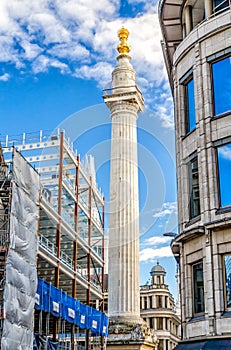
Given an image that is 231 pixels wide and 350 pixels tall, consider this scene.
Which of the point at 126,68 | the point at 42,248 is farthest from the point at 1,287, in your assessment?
the point at 126,68

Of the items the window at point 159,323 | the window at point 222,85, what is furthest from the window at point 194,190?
the window at point 159,323

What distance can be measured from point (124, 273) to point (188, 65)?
33.2 m

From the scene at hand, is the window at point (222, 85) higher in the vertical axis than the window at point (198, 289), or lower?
higher


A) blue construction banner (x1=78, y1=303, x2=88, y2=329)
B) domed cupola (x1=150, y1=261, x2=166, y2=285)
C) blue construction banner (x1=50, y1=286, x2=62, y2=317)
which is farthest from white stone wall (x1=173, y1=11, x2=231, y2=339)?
domed cupola (x1=150, y1=261, x2=166, y2=285)

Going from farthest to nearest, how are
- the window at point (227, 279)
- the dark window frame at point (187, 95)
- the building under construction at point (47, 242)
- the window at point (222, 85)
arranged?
the building under construction at point (47, 242) < the dark window frame at point (187, 95) < the window at point (222, 85) < the window at point (227, 279)

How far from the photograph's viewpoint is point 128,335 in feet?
177

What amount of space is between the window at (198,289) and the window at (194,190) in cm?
235

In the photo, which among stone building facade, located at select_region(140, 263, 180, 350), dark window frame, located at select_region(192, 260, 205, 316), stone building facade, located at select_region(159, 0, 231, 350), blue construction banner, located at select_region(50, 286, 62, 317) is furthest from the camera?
stone building facade, located at select_region(140, 263, 180, 350)

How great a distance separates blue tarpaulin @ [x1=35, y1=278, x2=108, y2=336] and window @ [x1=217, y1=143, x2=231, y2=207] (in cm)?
1636

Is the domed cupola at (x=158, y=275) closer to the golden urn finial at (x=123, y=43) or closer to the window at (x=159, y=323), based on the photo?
the window at (x=159, y=323)

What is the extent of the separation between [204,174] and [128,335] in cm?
3421

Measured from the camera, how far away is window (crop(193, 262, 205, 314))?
75.2ft

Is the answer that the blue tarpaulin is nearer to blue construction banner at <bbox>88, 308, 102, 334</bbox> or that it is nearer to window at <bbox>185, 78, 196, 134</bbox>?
blue construction banner at <bbox>88, 308, 102, 334</bbox>

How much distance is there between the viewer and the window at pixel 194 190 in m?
24.4
